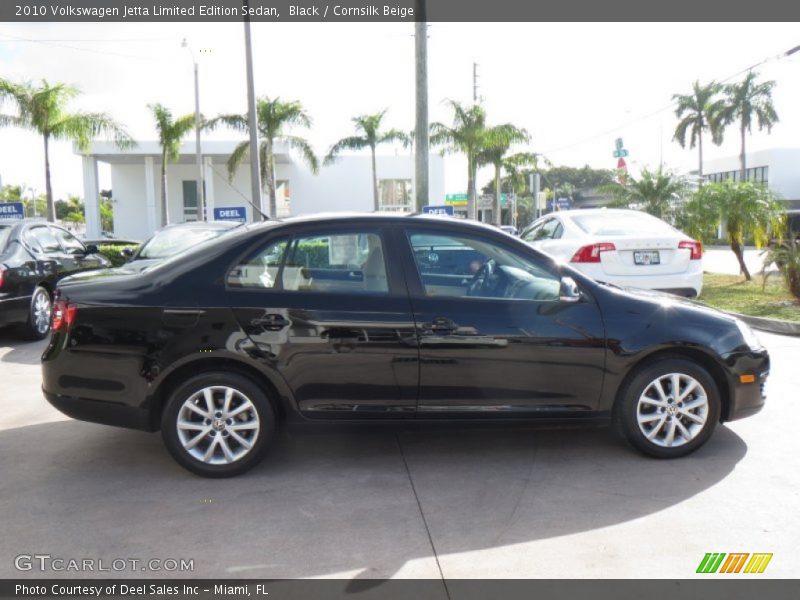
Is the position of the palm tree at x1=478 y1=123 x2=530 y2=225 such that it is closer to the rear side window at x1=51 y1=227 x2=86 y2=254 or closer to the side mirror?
the rear side window at x1=51 y1=227 x2=86 y2=254

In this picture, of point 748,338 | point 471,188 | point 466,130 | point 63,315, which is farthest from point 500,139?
point 63,315

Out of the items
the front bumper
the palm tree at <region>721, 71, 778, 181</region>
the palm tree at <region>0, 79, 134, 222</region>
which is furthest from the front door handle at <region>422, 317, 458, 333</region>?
the palm tree at <region>721, 71, 778, 181</region>

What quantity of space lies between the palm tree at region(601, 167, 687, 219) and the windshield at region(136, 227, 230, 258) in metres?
10.6

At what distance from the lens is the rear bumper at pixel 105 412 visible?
14.0 feet

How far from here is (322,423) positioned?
4.34 metres

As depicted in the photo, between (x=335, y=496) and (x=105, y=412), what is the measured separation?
1.52 metres

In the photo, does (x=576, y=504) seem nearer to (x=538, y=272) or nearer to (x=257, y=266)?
(x=538, y=272)

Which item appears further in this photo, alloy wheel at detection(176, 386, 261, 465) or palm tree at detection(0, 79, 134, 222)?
palm tree at detection(0, 79, 134, 222)

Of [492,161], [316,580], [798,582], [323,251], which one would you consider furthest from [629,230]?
[492,161]

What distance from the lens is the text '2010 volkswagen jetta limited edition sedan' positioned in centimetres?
424

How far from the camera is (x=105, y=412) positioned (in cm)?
429

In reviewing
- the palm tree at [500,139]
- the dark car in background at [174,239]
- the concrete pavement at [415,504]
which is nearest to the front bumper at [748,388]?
the concrete pavement at [415,504]

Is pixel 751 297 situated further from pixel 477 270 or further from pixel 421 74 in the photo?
pixel 477 270

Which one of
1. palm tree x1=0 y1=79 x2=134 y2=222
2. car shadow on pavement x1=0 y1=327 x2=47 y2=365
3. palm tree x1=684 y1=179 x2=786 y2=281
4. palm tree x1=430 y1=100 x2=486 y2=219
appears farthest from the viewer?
palm tree x1=430 y1=100 x2=486 y2=219
